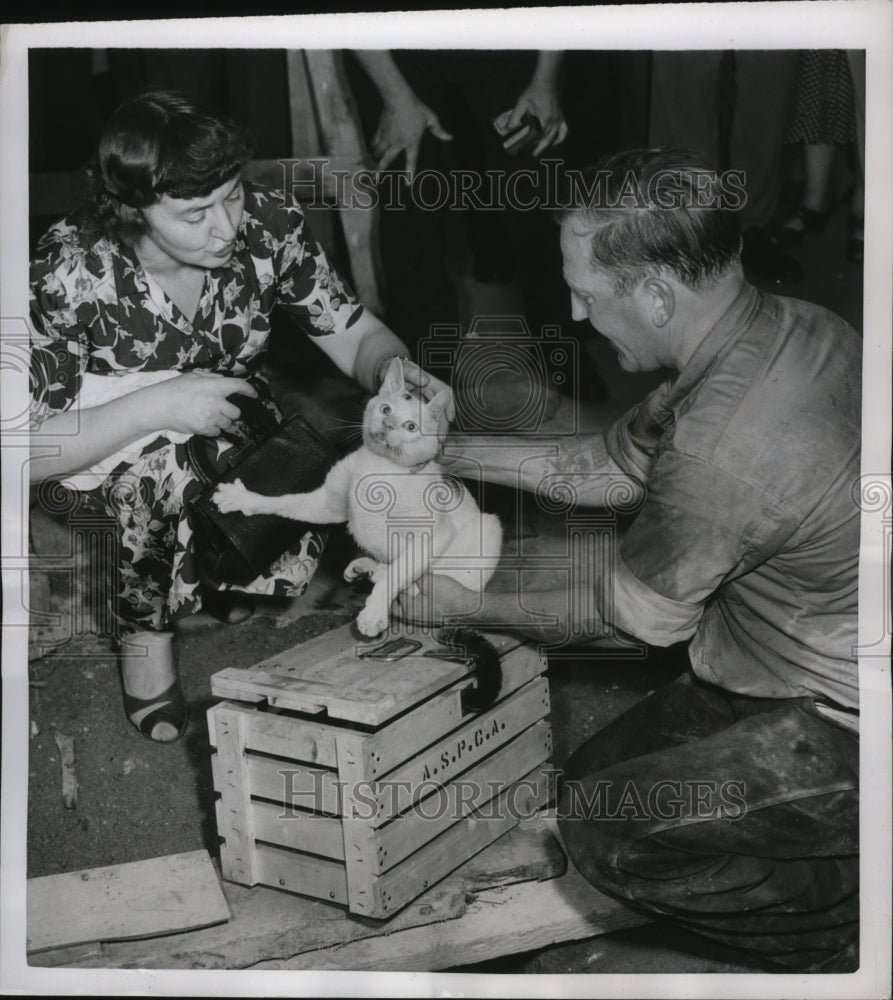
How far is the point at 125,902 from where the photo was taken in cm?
227

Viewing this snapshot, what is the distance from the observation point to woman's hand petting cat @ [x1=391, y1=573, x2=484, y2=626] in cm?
223

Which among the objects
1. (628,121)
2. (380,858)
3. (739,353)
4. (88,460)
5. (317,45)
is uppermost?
(317,45)

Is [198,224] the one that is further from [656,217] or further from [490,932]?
[490,932]

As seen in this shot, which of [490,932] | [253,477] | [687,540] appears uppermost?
[253,477]

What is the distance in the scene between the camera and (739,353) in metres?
2.12

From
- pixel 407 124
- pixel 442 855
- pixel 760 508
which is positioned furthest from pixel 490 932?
pixel 407 124

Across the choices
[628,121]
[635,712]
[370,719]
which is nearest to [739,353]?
[628,121]

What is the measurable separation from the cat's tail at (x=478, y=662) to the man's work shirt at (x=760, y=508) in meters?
0.24

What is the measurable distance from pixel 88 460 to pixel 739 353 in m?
1.19

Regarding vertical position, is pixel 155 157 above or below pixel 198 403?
above

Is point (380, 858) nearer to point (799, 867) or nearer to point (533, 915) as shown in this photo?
point (533, 915)

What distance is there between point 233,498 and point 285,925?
80cm
